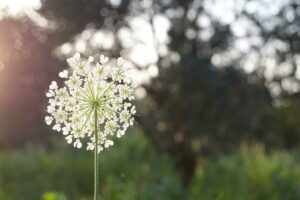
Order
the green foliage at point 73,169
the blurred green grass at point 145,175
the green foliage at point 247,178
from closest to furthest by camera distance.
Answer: the blurred green grass at point 145,175 → the green foliage at point 247,178 → the green foliage at point 73,169

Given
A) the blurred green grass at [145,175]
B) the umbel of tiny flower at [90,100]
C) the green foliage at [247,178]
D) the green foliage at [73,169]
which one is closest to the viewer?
the umbel of tiny flower at [90,100]

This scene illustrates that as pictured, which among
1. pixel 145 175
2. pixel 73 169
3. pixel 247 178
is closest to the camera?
pixel 247 178

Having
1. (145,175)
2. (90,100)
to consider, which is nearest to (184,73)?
(145,175)

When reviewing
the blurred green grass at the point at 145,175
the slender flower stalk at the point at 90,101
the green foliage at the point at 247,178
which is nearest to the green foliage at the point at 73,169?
the blurred green grass at the point at 145,175

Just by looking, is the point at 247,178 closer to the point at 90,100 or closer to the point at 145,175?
the point at 145,175

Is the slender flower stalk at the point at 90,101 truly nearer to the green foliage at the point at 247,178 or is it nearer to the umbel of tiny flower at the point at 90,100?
the umbel of tiny flower at the point at 90,100

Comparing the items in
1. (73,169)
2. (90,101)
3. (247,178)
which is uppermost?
(73,169)
